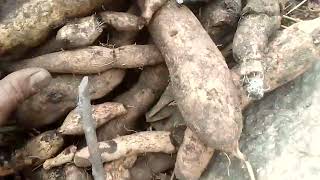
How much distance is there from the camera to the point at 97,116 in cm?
185

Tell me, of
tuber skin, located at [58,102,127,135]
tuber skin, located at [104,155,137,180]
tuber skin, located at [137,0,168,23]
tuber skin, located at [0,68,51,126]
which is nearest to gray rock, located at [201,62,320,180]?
tuber skin, located at [104,155,137,180]

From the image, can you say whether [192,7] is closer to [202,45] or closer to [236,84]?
[202,45]

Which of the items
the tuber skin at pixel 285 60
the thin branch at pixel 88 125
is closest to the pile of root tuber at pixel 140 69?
the tuber skin at pixel 285 60

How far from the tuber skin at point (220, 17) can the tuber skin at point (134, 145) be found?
1.40ft

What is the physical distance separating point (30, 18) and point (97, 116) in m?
0.43

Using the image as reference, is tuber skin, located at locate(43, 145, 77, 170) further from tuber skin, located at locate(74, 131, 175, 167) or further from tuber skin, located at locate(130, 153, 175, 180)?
tuber skin, located at locate(130, 153, 175, 180)

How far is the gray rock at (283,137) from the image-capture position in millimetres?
1736

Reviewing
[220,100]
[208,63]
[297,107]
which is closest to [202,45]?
[208,63]

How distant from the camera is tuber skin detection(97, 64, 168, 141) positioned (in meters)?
1.95

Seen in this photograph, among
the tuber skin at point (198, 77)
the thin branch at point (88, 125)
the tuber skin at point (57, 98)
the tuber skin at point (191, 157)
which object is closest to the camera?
the thin branch at point (88, 125)

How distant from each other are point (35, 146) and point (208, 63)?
26.7 inches

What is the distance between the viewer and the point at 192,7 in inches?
79.0

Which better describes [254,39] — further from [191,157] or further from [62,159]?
[62,159]

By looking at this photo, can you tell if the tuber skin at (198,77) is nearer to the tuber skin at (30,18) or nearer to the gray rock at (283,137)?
the gray rock at (283,137)
